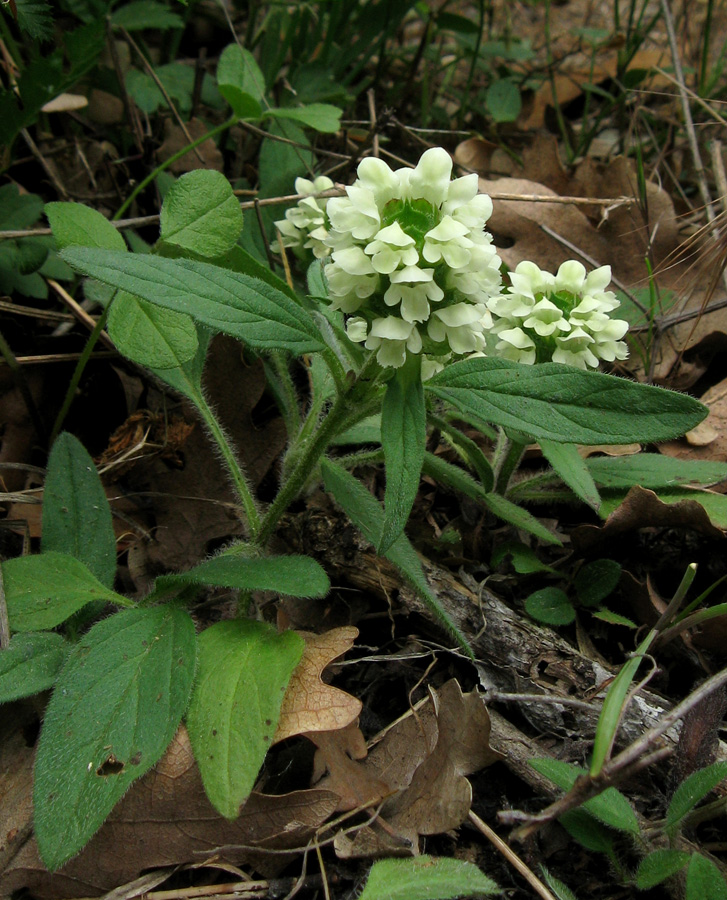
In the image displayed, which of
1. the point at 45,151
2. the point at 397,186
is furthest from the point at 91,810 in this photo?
the point at 45,151

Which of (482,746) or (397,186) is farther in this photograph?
(482,746)

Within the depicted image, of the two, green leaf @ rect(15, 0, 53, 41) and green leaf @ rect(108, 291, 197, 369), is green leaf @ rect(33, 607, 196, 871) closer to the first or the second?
green leaf @ rect(108, 291, 197, 369)

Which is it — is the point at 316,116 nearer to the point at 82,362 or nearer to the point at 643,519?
the point at 82,362

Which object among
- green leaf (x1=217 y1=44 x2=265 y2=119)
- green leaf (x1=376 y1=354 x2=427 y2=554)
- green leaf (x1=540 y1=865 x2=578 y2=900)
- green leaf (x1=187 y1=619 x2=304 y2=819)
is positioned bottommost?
green leaf (x1=540 y1=865 x2=578 y2=900)

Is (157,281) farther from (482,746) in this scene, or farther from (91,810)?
(482,746)

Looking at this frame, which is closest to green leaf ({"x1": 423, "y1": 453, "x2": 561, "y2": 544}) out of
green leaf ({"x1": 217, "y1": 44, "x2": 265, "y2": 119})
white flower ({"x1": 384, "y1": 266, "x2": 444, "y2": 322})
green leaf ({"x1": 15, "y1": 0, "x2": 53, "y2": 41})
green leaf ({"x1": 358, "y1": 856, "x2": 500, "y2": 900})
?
white flower ({"x1": 384, "y1": 266, "x2": 444, "y2": 322})

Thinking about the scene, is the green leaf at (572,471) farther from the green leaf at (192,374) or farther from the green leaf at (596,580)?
the green leaf at (192,374)
